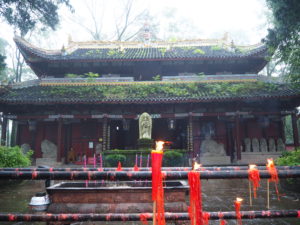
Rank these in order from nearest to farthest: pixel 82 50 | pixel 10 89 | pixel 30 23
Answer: pixel 30 23 → pixel 10 89 → pixel 82 50

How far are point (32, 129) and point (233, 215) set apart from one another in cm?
1454

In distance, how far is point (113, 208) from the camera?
350 centimetres

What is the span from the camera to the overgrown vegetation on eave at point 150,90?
12742 mm

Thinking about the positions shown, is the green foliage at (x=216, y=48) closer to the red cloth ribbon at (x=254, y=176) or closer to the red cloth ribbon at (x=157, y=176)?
the red cloth ribbon at (x=254, y=176)

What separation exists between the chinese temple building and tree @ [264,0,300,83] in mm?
3192

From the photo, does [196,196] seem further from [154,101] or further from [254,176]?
[154,101]

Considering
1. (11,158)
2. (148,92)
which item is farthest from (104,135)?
(11,158)

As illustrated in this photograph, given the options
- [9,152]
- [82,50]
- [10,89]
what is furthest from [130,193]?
[82,50]

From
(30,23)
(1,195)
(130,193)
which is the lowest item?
(1,195)

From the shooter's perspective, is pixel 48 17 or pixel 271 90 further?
pixel 271 90

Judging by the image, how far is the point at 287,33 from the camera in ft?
28.1

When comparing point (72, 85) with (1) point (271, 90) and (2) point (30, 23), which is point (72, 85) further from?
(1) point (271, 90)

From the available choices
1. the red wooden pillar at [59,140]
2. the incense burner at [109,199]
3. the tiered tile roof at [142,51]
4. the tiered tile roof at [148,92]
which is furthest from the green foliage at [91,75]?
the incense burner at [109,199]

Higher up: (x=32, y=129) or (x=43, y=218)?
(x=32, y=129)
